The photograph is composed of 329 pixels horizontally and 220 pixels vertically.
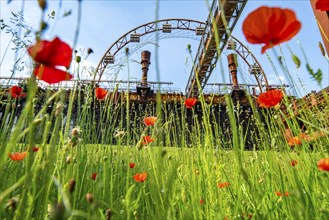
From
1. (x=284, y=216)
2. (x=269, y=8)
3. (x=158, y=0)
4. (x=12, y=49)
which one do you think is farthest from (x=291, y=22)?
(x=12, y=49)

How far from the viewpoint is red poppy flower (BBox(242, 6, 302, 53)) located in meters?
0.40

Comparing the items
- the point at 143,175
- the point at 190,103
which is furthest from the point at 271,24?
the point at 190,103

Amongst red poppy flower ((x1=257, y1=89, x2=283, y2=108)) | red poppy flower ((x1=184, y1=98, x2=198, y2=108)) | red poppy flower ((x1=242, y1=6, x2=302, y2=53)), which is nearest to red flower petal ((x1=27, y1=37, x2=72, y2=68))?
red poppy flower ((x1=242, y1=6, x2=302, y2=53))

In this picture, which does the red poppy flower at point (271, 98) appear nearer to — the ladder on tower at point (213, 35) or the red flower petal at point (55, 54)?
the red flower petal at point (55, 54)

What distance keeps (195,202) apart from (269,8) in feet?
1.53

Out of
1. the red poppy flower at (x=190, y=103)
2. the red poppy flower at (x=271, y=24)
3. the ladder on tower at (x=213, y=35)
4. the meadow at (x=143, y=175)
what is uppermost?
→ the ladder on tower at (x=213, y=35)

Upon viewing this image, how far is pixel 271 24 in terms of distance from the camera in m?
0.40

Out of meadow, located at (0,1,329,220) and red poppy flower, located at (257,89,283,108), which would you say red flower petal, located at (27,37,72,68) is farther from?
red poppy flower, located at (257,89,283,108)

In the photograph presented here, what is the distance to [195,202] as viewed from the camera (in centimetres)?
66

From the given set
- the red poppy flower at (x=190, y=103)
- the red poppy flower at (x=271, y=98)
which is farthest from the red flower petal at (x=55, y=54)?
the red poppy flower at (x=190, y=103)

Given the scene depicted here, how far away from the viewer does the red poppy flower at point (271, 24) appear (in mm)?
399

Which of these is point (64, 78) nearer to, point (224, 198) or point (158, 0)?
point (158, 0)

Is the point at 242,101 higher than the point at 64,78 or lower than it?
higher

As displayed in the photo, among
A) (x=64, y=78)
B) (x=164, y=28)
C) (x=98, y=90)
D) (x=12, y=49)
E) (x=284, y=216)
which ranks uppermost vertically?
(x=164, y=28)
